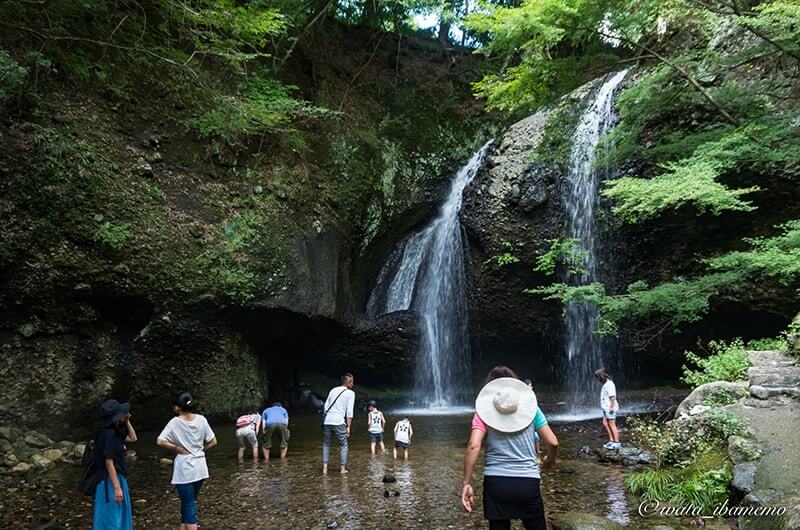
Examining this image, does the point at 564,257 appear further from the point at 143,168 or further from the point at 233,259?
the point at 143,168

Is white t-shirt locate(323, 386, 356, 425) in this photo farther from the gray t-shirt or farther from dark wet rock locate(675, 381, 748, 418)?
dark wet rock locate(675, 381, 748, 418)

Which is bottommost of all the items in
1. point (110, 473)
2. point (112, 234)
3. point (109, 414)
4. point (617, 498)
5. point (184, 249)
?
point (617, 498)

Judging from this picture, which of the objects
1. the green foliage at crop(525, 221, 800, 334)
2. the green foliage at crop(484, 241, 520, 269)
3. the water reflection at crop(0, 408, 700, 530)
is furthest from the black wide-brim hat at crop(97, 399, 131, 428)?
the green foliage at crop(484, 241, 520, 269)

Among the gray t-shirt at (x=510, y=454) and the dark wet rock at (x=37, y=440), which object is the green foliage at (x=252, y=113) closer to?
the dark wet rock at (x=37, y=440)

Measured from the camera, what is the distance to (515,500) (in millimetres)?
3484

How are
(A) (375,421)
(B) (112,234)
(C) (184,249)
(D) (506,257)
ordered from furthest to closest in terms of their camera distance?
(D) (506,257) → (C) (184,249) → (B) (112,234) → (A) (375,421)

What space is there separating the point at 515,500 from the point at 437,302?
47.9 feet

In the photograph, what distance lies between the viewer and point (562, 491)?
6.64 meters

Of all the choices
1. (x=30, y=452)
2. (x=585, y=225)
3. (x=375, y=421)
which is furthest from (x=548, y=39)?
(x=30, y=452)

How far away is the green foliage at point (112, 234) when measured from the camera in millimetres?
11032

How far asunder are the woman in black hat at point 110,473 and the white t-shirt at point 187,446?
1.24 feet

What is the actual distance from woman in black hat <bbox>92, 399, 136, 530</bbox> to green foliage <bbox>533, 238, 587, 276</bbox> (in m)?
12.9

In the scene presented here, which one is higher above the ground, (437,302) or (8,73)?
(8,73)

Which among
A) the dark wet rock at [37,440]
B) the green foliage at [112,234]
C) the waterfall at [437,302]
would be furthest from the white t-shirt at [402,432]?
the waterfall at [437,302]
